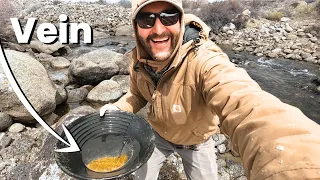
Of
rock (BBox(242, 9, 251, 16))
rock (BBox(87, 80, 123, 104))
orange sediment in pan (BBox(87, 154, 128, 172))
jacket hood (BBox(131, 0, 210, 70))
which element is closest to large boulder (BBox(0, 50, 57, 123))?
rock (BBox(87, 80, 123, 104))

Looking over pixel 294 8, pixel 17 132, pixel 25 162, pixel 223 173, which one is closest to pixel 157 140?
pixel 223 173

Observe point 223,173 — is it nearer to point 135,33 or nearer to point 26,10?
point 135,33

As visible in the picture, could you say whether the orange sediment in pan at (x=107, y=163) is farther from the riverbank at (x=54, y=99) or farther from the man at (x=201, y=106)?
the riverbank at (x=54, y=99)

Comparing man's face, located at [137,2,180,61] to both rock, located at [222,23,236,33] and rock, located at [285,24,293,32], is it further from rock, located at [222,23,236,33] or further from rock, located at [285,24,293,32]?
rock, located at [285,24,293,32]

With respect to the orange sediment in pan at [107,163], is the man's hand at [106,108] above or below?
above

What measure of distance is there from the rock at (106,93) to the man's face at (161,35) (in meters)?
4.82

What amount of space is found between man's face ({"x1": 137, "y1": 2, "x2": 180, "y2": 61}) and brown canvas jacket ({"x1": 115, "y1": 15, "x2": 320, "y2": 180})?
0.33ft

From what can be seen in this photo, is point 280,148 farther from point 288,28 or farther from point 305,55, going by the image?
point 288,28

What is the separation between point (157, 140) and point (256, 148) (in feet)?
4.72

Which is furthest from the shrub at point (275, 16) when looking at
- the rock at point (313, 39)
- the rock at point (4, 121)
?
the rock at point (4, 121)

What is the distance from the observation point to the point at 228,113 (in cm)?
128

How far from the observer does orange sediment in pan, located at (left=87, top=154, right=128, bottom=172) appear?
5.78ft

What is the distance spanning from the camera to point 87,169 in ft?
5.66

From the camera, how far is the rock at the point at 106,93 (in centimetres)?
650
